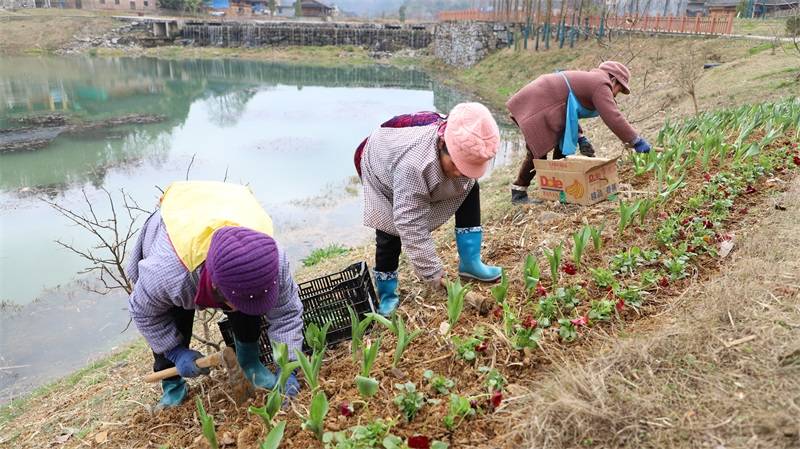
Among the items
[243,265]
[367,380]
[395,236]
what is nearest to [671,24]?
[395,236]

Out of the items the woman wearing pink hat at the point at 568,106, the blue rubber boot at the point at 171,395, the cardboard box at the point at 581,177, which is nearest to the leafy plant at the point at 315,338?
the blue rubber boot at the point at 171,395

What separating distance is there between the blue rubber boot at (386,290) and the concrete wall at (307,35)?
128 ft

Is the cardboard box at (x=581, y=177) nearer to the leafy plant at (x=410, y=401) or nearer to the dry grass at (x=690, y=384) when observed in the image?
the dry grass at (x=690, y=384)

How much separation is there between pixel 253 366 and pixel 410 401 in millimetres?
906

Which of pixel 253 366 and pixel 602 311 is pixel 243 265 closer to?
pixel 253 366

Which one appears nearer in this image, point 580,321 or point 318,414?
point 318,414

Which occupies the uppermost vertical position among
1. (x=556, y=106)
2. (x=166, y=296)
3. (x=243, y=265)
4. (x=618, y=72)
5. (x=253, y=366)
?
(x=618, y=72)

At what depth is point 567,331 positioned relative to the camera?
235 centimetres

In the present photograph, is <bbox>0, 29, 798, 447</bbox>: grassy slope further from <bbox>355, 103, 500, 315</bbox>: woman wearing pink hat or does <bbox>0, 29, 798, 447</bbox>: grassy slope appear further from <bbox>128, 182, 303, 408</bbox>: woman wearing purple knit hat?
<bbox>128, 182, 303, 408</bbox>: woman wearing purple knit hat

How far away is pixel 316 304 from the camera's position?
303 centimetres

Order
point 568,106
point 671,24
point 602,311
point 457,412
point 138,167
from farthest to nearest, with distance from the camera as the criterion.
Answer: point 671,24
point 138,167
point 568,106
point 602,311
point 457,412

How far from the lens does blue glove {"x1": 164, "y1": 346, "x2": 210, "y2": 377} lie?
2443 mm

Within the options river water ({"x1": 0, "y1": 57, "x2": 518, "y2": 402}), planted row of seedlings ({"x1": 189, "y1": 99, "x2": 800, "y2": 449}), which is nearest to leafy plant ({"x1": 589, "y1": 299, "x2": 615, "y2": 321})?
planted row of seedlings ({"x1": 189, "y1": 99, "x2": 800, "y2": 449})

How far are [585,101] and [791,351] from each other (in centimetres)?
281
